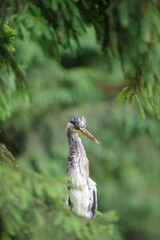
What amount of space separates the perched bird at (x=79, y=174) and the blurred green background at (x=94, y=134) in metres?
3.86

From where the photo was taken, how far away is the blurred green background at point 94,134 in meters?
7.73

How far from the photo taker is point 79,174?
108 inches

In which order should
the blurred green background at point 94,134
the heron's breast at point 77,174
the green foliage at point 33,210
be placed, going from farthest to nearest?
1. the blurred green background at point 94,134
2. the heron's breast at point 77,174
3. the green foliage at point 33,210

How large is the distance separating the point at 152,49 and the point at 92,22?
1.38 feet

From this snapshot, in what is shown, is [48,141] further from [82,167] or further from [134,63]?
[134,63]

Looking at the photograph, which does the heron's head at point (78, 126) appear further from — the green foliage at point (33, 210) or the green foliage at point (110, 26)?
the green foliage at point (33, 210)

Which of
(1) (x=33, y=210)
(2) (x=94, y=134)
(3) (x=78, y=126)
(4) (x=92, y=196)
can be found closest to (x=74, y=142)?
(3) (x=78, y=126)

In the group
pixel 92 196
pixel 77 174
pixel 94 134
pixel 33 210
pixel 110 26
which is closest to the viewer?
pixel 33 210

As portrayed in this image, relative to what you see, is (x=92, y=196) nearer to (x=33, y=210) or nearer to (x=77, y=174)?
(x=77, y=174)

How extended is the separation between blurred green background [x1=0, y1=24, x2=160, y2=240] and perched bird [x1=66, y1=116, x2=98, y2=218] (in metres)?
3.86

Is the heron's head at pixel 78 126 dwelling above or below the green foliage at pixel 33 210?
above

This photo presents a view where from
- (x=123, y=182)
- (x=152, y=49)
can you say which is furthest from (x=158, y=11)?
(x=123, y=182)

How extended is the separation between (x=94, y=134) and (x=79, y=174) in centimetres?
498

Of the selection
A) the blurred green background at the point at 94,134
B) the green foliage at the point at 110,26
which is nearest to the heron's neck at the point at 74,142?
the green foliage at the point at 110,26
